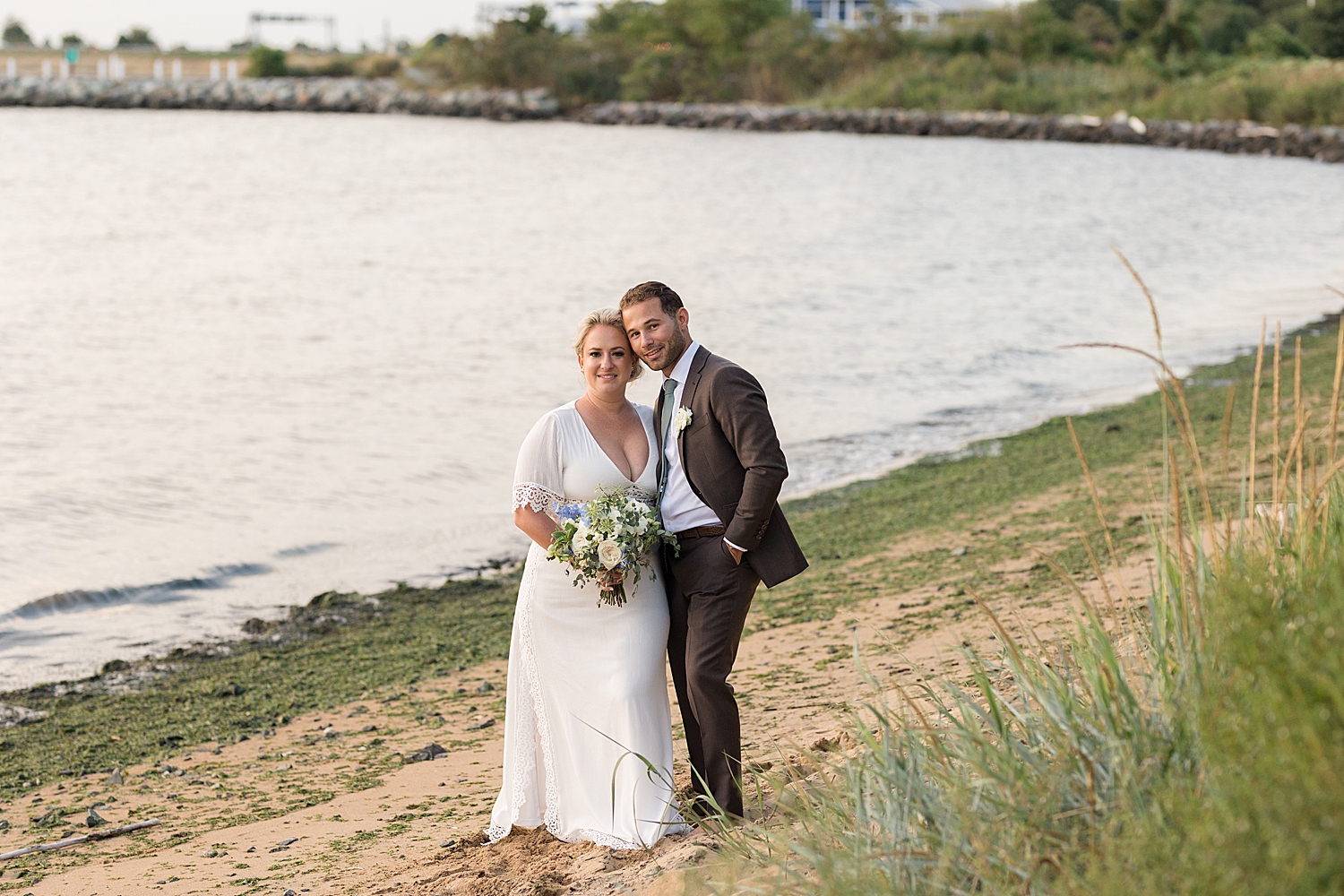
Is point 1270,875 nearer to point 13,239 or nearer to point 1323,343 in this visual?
point 1323,343

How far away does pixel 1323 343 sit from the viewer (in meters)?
18.8

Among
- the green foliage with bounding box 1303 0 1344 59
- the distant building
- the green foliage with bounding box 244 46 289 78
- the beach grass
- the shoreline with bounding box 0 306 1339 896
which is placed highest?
the distant building

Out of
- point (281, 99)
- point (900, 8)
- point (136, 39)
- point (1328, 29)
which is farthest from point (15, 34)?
point (1328, 29)

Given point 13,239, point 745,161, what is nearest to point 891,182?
point 745,161

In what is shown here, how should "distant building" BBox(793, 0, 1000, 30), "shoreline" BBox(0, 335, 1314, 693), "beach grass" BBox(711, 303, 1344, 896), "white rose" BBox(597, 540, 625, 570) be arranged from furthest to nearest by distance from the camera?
"distant building" BBox(793, 0, 1000, 30), "shoreline" BBox(0, 335, 1314, 693), "white rose" BBox(597, 540, 625, 570), "beach grass" BBox(711, 303, 1344, 896)

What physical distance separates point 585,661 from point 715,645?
1.89 ft

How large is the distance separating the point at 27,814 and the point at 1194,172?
183 feet

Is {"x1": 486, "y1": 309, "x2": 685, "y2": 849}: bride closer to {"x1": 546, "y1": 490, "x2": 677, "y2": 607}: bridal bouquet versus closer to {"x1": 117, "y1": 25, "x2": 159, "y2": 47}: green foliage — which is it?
{"x1": 546, "y1": 490, "x2": 677, "y2": 607}: bridal bouquet

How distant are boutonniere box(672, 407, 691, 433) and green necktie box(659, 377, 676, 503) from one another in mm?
58

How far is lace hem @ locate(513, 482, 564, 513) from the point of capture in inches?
199

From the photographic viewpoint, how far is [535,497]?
508 cm

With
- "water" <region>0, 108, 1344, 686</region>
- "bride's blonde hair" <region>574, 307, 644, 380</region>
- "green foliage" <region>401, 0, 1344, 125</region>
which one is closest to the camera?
"bride's blonde hair" <region>574, 307, 644, 380</region>

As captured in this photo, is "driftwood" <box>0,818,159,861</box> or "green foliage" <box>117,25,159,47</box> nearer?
"driftwood" <box>0,818,159,861</box>

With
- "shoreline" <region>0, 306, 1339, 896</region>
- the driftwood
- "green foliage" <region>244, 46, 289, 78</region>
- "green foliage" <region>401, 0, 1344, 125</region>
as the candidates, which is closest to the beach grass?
"shoreline" <region>0, 306, 1339, 896</region>
